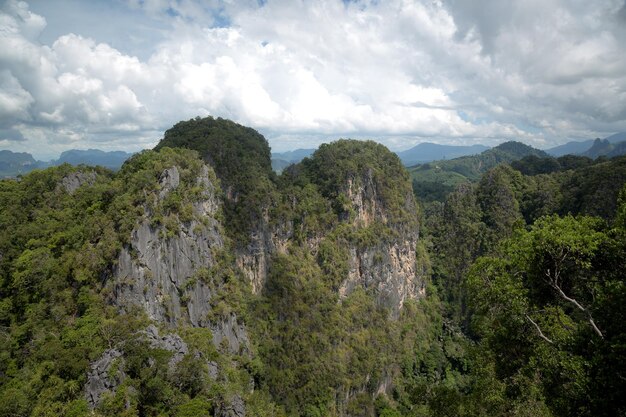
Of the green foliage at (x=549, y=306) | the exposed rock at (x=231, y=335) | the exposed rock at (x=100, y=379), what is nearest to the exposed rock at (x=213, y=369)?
the exposed rock at (x=231, y=335)

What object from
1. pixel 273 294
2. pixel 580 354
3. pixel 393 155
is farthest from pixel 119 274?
pixel 393 155

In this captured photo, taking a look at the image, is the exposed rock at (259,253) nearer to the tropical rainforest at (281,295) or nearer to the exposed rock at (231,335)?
the tropical rainforest at (281,295)

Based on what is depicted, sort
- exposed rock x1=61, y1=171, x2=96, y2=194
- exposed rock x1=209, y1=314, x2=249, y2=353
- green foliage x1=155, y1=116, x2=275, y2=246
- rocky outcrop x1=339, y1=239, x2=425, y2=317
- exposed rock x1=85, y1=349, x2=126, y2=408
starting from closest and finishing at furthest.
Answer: exposed rock x1=85, y1=349, x2=126, y2=408 → exposed rock x1=209, y1=314, x2=249, y2=353 → exposed rock x1=61, y1=171, x2=96, y2=194 → green foliage x1=155, y1=116, x2=275, y2=246 → rocky outcrop x1=339, y1=239, x2=425, y2=317

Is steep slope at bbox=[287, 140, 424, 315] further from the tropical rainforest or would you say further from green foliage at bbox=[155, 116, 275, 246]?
green foliage at bbox=[155, 116, 275, 246]

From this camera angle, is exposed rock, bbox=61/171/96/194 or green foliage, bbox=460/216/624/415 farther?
exposed rock, bbox=61/171/96/194

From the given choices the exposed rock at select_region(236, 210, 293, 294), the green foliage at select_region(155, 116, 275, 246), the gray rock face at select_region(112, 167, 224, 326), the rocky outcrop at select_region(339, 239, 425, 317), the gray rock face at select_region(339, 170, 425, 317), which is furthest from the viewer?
the gray rock face at select_region(339, 170, 425, 317)

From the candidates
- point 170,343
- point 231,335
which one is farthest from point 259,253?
point 170,343

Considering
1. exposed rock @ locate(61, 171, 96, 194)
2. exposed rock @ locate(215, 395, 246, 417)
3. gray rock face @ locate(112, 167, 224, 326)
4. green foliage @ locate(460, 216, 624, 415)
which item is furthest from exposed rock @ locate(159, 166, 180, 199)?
green foliage @ locate(460, 216, 624, 415)

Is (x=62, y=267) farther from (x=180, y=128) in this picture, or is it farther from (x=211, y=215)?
(x=180, y=128)
